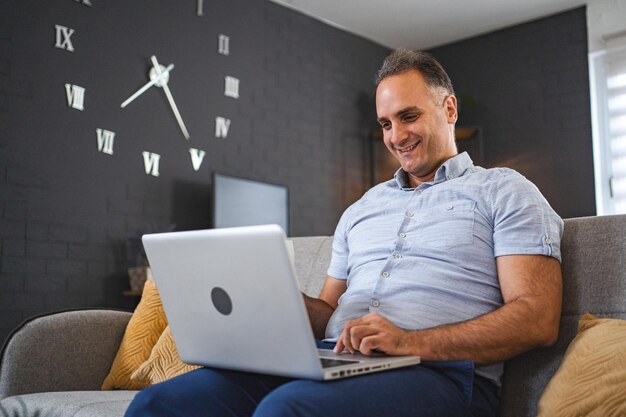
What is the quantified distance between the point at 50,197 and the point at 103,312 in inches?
57.2

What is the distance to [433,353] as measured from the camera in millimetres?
1239

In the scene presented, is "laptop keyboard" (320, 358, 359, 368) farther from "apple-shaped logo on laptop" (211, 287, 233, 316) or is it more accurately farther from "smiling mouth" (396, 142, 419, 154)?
"smiling mouth" (396, 142, 419, 154)

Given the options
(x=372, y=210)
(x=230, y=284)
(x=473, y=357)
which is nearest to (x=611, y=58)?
(x=372, y=210)

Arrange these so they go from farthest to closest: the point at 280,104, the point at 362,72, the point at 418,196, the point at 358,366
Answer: the point at 362,72 → the point at 280,104 → the point at 418,196 → the point at 358,366

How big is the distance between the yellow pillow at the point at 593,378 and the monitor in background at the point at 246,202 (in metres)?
2.80

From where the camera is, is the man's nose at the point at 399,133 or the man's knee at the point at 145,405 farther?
the man's nose at the point at 399,133

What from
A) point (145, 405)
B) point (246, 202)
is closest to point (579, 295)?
point (145, 405)

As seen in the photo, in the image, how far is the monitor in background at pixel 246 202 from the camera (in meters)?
3.88

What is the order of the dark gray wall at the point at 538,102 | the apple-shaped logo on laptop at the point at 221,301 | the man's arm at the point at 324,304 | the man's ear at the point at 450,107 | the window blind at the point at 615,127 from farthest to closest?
the dark gray wall at the point at 538,102, the window blind at the point at 615,127, the man's ear at the point at 450,107, the man's arm at the point at 324,304, the apple-shaped logo on laptop at the point at 221,301

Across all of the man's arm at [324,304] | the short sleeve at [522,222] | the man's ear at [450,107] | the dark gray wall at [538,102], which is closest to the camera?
the short sleeve at [522,222]

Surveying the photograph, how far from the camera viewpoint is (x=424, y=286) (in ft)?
4.65

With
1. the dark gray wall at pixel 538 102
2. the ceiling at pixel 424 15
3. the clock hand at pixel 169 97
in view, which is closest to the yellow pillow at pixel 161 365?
the clock hand at pixel 169 97

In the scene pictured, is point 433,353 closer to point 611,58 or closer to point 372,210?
point 372,210

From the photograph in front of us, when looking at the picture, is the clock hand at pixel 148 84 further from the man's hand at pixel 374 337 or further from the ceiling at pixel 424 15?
the man's hand at pixel 374 337
